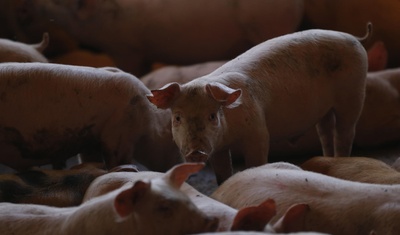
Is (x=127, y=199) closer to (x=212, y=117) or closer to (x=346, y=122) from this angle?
(x=212, y=117)

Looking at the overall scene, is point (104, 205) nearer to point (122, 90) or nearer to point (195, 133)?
point (195, 133)

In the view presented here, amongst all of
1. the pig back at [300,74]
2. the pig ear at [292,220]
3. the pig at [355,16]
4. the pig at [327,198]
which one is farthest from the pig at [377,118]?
the pig ear at [292,220]

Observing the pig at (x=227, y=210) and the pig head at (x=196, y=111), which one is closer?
the pig at (x=227, y=210)

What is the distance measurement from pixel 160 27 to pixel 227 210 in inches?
76.6

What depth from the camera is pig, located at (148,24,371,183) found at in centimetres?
244

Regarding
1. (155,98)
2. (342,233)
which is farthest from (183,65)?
(342,233)

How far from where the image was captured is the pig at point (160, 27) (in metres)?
3.84

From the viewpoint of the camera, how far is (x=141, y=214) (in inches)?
74.0

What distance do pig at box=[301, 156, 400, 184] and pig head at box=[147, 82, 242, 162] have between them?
383mm

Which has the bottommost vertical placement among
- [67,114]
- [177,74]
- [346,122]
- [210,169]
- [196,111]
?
[210,169]

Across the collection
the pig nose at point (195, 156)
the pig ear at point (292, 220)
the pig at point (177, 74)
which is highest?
the pig ear at point (292, 220)

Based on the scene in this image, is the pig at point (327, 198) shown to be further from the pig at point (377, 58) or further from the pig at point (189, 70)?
the pig at point (377, 58)

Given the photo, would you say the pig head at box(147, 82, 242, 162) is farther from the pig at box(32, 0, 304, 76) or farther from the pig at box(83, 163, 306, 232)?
the pig at box(32, 0, 304, 76)

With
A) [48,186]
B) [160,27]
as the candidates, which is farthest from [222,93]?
[160,27]
